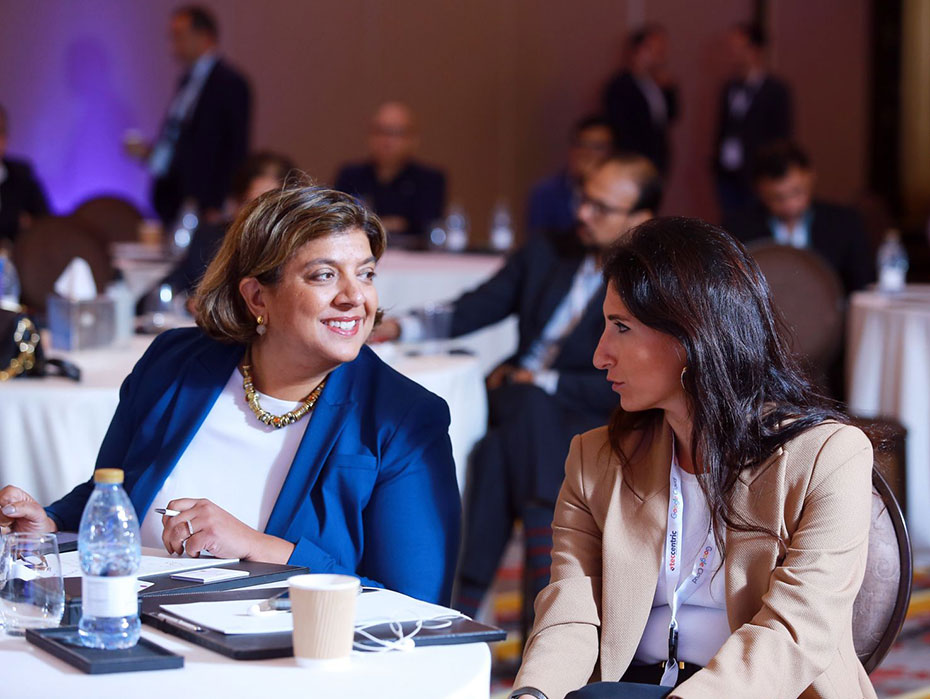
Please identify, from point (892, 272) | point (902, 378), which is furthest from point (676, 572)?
point (892, 272)

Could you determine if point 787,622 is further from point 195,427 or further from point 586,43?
point 586,43

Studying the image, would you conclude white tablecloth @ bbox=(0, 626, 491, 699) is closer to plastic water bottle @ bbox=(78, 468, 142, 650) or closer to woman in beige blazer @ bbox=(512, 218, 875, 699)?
plastic water bottle @ bbox=(78, 468, 142, 650)

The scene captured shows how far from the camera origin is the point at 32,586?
1528mm

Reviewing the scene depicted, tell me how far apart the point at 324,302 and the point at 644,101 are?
768 cm

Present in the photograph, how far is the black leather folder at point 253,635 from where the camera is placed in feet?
4.59

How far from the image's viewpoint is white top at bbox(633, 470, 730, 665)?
1.81 m

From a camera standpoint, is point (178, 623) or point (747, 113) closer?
point (178, 623)

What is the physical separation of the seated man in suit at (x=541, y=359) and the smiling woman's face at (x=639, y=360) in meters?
1.46

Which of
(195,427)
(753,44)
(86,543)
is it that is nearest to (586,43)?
(753,44)

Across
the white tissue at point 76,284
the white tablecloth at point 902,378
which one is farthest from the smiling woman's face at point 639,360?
the white tablecloth at point 902,378

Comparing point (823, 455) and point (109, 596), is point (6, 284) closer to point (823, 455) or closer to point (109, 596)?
point (109, 596)

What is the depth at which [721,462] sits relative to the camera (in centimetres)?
180

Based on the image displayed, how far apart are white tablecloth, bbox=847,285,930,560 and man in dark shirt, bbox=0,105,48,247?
483cm

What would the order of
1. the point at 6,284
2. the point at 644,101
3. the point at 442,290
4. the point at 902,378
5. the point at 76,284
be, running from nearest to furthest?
the point at 76,284
the point at 902,378
the point at 6,284
the point at 442,290
the point at 644,101
